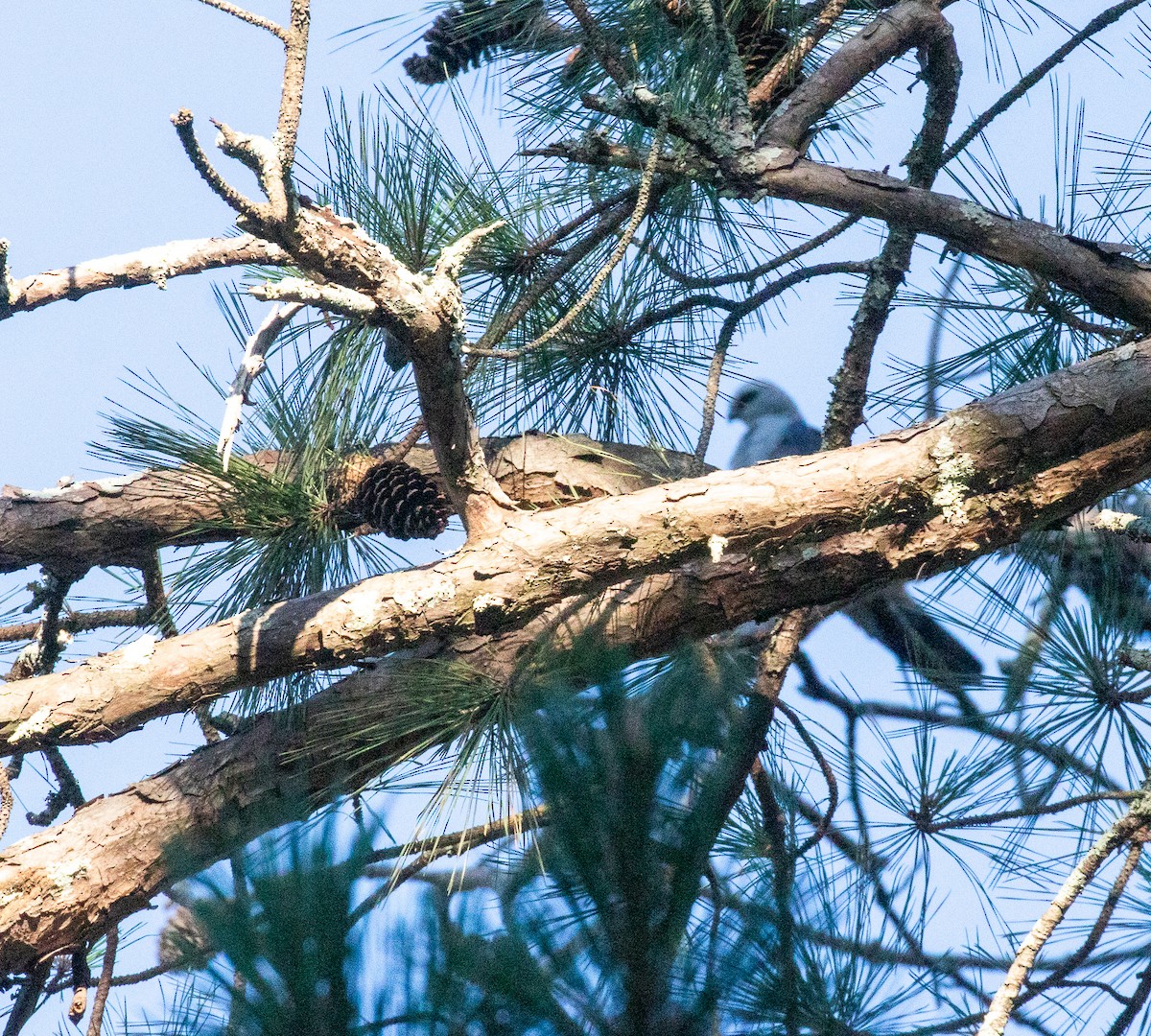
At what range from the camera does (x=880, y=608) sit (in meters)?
2.26

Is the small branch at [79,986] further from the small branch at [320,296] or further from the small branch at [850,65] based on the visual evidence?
the small branch at [850,65]

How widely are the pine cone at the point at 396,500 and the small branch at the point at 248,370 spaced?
48 cm

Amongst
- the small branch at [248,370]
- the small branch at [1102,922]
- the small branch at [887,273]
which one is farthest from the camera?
the small branch at [887,273]

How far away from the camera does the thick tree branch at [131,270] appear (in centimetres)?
123

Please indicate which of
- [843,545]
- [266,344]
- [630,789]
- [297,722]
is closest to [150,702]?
[297,722]

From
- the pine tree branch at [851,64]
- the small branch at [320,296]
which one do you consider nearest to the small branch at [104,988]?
the small branch at [320,296]

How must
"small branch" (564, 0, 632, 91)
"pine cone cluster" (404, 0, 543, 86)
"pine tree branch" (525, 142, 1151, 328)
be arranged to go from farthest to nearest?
"pine cone cluster" (404, 0, 543, 86), "small branch" (564, 0, 632, 91), "pine tree branch" (525, 142, 1151, 328)

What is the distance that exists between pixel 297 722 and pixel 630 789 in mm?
712

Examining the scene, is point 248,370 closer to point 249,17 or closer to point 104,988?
point 249,17

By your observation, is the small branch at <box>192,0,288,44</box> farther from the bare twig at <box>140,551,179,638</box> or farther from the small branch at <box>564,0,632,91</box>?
the bare twig at <box>140,551,179,638</box>

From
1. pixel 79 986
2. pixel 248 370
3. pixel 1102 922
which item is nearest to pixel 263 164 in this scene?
pixel 248 370

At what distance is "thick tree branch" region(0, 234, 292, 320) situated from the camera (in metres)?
1.23

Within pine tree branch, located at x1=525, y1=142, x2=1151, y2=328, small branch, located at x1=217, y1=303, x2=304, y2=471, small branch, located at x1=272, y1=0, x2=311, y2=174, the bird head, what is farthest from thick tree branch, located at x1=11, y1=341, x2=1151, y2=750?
the bird head

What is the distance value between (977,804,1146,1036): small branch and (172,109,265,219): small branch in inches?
36.6
